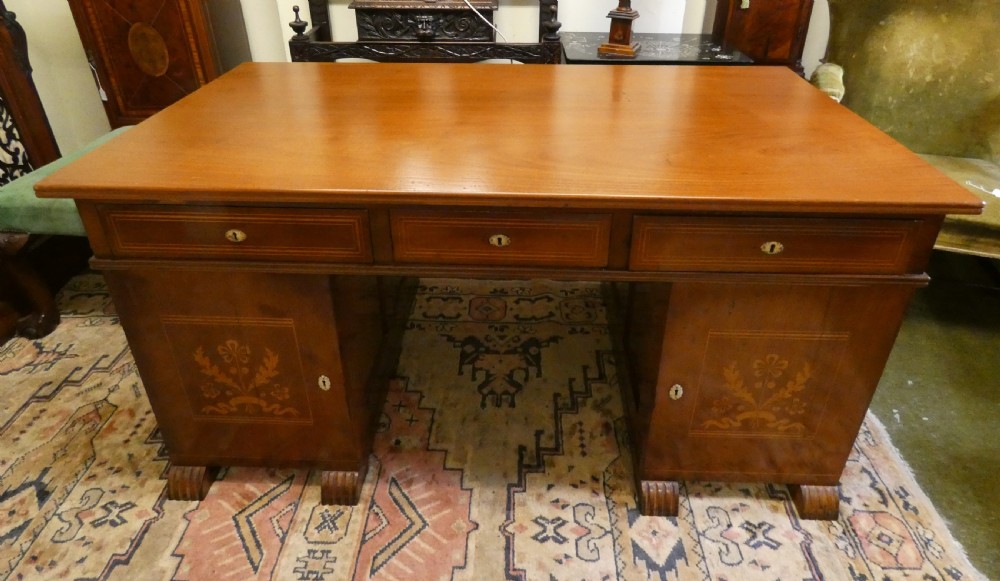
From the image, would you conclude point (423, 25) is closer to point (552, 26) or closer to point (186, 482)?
point (552, 26)

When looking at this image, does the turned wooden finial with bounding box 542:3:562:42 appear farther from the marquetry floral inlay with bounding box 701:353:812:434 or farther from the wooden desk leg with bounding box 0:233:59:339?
the wooden desk leg with bounding box 0:233:59:339

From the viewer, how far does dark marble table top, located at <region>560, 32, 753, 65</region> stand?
2195 millimetres

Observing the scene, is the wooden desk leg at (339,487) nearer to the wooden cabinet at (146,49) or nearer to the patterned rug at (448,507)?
the patterned rug at (448,507)

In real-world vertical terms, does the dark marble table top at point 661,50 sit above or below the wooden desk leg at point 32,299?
above

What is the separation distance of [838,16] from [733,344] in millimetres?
1499

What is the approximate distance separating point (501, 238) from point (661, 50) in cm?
166

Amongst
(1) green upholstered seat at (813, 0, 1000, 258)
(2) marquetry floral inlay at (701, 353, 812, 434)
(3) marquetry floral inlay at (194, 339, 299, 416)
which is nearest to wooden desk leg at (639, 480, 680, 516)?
(2) marquetry floral inlay at (701, 353, 812, 434)

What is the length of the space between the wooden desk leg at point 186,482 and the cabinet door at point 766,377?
3.27ft

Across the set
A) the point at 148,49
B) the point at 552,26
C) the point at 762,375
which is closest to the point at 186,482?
the point at 762,375

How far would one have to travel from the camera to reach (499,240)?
1038 millimetres

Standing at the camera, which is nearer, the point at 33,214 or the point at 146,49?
the point at 33,214

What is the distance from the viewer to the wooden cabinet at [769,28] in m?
2.22

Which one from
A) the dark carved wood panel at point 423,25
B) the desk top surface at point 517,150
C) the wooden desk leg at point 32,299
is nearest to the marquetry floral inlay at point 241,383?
the desk top surface at point 517,150

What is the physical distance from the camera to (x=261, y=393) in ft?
4.22
